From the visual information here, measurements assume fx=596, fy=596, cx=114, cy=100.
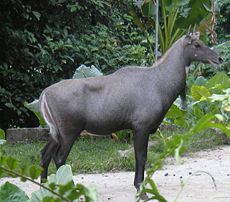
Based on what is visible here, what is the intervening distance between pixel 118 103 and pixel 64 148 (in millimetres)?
629

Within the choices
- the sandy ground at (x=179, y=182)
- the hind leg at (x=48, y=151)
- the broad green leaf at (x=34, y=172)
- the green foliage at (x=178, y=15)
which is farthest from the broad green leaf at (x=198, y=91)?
the broad green leaf at (x=34, y=172)

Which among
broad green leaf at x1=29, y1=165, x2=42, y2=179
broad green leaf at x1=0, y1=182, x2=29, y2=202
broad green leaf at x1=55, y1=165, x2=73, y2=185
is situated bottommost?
broad green leaf at x1=0, y1=182, x2=29, y2=202

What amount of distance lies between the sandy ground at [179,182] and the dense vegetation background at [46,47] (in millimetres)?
2607

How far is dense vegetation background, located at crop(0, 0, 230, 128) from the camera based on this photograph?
8992 millimetres

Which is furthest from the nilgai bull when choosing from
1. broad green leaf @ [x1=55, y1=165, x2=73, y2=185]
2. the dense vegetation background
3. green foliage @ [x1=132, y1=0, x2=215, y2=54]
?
green foliage @ [x1=132, y1=0, x2=215, y2=54]

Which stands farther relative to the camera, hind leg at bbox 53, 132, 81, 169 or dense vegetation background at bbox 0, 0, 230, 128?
dense vegetation background at bbox 0, 0, 230, 128

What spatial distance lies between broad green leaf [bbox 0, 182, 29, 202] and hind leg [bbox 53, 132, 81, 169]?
12.1 ft

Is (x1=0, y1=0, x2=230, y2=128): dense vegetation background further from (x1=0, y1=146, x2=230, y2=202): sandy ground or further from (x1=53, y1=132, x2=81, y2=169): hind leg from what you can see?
(x1=53, y1=132, x2=81, y2=169): hind leg

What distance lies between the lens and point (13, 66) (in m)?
9.22

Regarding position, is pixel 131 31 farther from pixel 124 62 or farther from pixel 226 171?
pixel 226 171

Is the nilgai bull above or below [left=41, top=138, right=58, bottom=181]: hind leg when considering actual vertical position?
above

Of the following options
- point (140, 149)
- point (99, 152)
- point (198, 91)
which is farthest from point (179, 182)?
point (198, 91)

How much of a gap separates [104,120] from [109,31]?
4909mm

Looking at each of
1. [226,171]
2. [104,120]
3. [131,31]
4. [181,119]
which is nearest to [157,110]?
[104,120]
